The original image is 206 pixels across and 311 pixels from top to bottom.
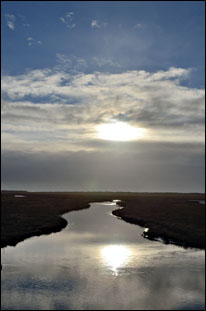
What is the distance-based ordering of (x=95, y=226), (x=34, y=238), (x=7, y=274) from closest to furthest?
(x=7, y=274) → (x=34, y=238) → (x=95, y=226)

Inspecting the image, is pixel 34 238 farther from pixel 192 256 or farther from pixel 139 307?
pixel 139 307

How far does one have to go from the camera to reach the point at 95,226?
5753 cm

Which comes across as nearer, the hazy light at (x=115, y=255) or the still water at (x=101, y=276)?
the still water at (x=101, y=276)

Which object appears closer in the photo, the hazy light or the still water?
the still water

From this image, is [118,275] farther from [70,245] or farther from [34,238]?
[34,238]

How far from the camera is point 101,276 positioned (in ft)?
83.9

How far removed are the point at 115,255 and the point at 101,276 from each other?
7.98 m

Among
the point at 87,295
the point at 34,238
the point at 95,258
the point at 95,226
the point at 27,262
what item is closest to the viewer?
the point at 87,295

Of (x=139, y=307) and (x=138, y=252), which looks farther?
(x=138, y=252)

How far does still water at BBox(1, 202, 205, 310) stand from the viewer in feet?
66.3

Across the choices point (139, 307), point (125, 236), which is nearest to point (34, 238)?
point (125, 236)

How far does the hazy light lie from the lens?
96.1 ft

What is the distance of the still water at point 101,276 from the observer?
796 inches

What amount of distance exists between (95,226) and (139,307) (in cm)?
3844
